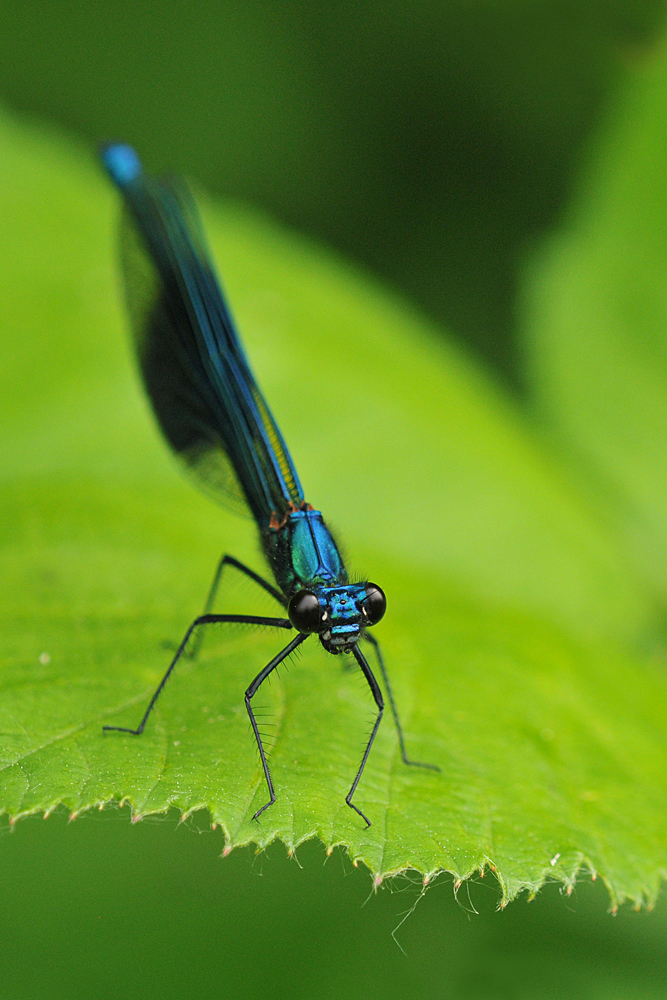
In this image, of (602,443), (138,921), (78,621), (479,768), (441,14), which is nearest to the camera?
(479,768)

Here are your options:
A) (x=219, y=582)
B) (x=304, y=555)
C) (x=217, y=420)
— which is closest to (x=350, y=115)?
(x=217, y=420)

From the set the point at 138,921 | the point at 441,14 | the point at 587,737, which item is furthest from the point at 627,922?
the point at 441,14

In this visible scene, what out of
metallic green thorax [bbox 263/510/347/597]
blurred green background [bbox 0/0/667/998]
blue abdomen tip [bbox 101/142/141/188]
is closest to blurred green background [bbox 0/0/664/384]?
blurred green background [bbox 0/0/667/998]

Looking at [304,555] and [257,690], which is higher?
[304,555]

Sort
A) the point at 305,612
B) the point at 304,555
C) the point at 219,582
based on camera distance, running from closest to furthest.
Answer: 1. the point at 305,612
2. the point at 304,555
3. the point at 219,582

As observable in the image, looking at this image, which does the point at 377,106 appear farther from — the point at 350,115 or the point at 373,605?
the point at 373,605

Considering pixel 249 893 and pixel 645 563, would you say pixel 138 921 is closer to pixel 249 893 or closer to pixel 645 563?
pixel 249 893

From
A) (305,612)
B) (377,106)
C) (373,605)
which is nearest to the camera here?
(305,612)
